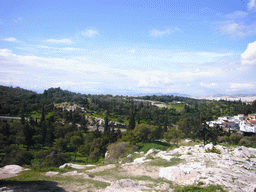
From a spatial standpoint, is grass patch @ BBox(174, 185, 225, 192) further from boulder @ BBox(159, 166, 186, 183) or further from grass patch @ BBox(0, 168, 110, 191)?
grass patch @ BBox(0, 168, 110, 191)

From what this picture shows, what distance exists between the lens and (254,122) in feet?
505

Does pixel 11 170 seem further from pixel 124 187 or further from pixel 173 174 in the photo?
pixel 173 174

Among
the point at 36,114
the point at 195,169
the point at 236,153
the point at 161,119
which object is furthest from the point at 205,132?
the point at 36,114

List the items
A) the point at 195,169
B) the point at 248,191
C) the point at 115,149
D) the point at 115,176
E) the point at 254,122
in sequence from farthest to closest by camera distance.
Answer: the point at 254,122
the point at 115,149
the point at 115,176
the point at 195,169
the point at 248,191

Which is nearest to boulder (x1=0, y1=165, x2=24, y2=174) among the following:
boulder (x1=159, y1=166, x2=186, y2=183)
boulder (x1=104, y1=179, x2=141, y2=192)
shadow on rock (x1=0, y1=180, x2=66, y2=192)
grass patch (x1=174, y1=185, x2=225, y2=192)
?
shadow on rock (x1=0, y1=180, x2=66, y2=192)

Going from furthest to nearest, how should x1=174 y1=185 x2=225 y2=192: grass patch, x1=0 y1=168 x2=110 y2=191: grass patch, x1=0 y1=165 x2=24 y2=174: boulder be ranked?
1. x1=0 y1=165 x2=24 y2=174: boulder
2. x1=0 y1=168 x2=110 y2=191: grass patch
3. x1=174 y1=185 x2=225 y2=192: grass patch

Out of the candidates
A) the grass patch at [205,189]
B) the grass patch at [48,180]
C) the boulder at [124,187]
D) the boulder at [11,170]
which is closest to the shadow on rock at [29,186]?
the grass patch at [48,180]

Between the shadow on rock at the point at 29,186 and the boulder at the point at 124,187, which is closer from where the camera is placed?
the shadow on rock at the point at 29,186

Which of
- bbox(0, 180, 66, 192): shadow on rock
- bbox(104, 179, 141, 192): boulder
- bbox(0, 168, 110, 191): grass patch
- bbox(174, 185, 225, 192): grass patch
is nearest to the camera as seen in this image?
bbox(174, 185, 225, 192): grass patch

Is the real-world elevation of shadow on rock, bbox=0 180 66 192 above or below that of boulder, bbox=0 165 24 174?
above

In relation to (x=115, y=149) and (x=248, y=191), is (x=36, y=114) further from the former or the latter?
(x=248, y=191)

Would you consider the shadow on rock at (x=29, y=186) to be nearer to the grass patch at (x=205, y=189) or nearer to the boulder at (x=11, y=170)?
the boulder at (x=11, y=170)

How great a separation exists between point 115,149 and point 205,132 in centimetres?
3136

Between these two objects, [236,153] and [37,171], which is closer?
[37,171]
